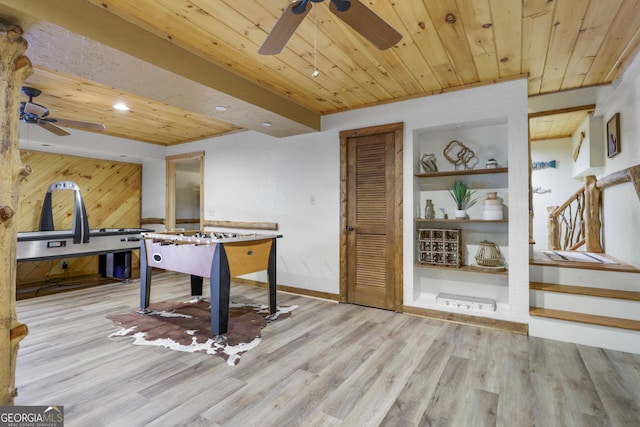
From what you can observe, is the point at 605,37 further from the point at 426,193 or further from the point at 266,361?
the point at 266,361

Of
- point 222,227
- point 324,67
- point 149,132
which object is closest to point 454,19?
point 324,67

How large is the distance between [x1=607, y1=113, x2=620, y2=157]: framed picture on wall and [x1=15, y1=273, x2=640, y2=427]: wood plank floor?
6.62 ft

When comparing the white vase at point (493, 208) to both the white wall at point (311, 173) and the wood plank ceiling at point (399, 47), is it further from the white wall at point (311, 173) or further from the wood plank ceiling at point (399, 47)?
the wood plank ceiling at point (399, 47)

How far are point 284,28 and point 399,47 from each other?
48.2 inches

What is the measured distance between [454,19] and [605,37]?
1.23 m

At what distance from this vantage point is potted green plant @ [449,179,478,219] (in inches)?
130

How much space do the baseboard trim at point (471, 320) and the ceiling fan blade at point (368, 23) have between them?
264cm

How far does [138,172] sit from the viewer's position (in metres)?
6.30

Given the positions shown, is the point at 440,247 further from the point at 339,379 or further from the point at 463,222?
the point at 339,379

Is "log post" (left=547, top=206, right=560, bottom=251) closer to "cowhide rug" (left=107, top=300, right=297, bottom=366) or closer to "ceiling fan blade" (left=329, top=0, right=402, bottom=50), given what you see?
"cowhide rug" (left=107, top=300, right=297, bottom=366)

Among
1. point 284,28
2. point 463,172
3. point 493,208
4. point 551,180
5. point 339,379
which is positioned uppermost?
point 284,28

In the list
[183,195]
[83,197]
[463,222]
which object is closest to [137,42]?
[463,222]

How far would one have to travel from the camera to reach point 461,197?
332cm

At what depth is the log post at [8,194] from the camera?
165 cm
